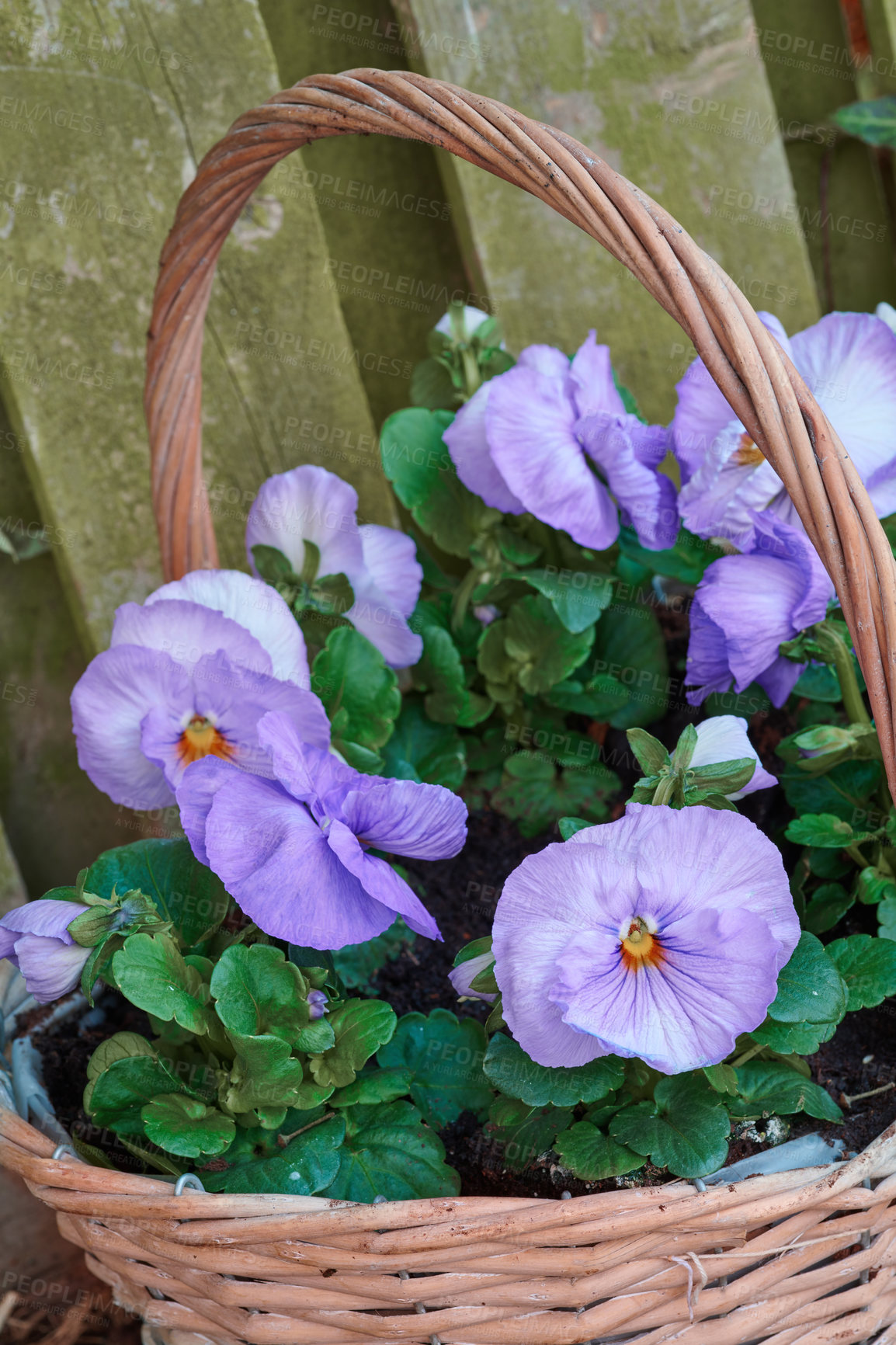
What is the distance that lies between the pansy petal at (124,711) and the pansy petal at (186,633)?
14 millimetres

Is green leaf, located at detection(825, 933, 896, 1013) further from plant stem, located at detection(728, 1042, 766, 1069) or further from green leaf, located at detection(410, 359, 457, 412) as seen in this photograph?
green leaf, located at detection(410, 359, 457, 412)

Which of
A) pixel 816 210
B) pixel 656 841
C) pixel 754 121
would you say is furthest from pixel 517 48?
pixel 656 841

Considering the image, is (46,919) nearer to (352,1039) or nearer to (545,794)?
(352,1039)

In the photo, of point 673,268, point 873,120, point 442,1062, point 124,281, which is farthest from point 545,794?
point 873,120

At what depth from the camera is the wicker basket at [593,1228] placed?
2.09 ft

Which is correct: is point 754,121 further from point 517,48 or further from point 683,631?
point 683,631

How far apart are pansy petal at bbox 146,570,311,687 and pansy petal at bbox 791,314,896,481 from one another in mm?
464

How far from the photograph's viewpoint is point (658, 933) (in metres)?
0.65

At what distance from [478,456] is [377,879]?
42 centimetres

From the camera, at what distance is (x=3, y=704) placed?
1299 millimetres

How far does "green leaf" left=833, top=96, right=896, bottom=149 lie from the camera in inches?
54.6

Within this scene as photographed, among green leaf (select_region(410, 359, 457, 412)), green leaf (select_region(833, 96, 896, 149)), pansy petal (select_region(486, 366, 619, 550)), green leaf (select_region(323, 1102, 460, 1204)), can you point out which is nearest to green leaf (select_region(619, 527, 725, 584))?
pansy petal (select_region(486, 366, 619, 550))

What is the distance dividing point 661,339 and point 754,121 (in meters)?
0.29

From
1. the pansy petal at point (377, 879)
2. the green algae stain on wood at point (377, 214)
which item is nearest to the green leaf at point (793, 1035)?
the pansy petal at point (377, 879)
